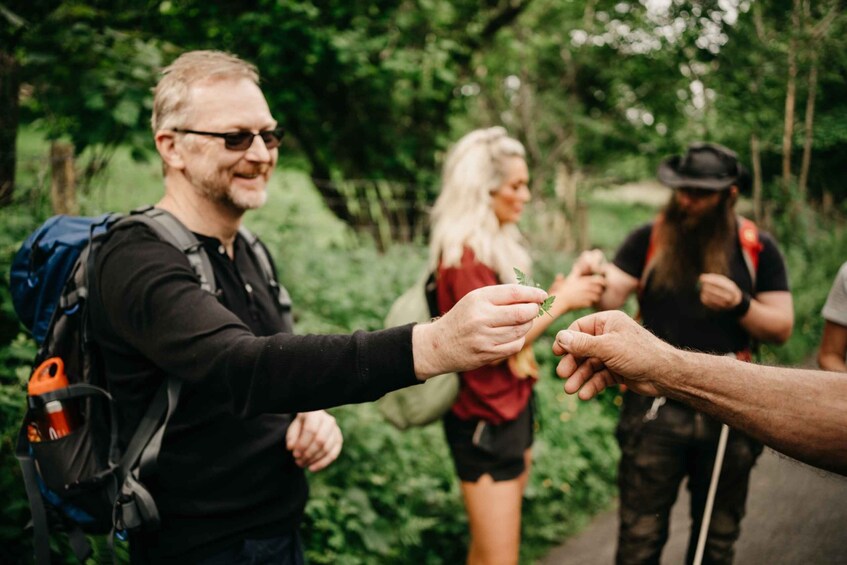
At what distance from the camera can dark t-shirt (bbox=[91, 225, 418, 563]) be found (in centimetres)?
131

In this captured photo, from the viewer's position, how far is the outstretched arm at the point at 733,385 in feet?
4.42

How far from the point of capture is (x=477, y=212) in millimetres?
2879

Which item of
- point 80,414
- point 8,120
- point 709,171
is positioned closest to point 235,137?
point 80,414

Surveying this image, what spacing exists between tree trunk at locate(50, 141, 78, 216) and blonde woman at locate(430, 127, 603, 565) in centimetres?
252

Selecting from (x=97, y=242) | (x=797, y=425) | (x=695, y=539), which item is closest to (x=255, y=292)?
(x=97, y=242)

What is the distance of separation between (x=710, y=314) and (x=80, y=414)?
8.90 feet

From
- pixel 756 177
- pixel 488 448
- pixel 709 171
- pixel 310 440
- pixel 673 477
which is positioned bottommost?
pixel 756 177

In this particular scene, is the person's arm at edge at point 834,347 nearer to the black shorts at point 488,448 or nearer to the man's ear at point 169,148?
the black shorts at point 488,448

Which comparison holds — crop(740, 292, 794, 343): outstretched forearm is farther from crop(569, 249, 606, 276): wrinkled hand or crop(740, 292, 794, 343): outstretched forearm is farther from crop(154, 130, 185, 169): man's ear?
crop(154, 130, 185, 169): man's ear

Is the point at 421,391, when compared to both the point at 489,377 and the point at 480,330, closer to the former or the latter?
the point at 489,377

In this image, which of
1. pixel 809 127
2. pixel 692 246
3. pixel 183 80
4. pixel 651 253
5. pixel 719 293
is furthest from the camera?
pixel 809 127

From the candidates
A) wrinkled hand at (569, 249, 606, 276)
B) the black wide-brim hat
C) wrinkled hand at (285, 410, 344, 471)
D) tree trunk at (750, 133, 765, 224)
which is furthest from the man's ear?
tree trunk at (750, 133, 765, 224)

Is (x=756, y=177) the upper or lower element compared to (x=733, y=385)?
lower

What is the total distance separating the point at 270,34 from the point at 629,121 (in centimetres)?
734
